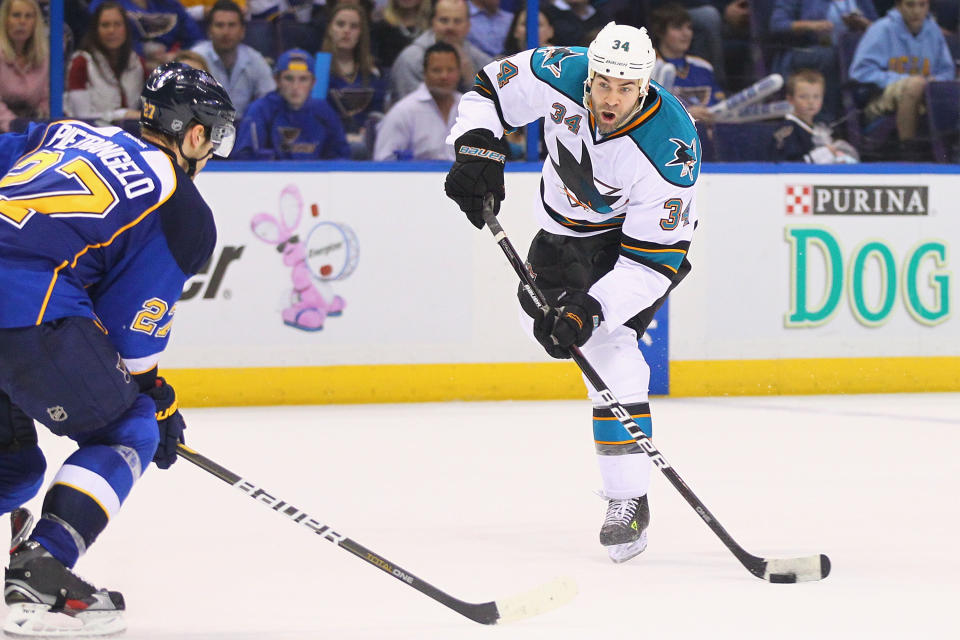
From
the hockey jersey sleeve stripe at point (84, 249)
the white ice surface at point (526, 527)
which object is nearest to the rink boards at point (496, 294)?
the white ice surface at point (526, 527)

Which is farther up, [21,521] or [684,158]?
[684,158]

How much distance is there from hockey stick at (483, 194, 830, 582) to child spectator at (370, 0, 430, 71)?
245 cm

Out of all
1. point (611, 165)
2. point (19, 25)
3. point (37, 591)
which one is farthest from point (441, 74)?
point (37, 591)

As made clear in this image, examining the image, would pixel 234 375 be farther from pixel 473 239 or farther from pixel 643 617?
pixel 643 617

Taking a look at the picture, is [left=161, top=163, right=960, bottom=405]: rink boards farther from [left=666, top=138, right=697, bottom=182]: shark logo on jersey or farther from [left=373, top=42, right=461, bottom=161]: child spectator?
[left=666, top=138, right=697, bottom=182]: shark logo on jersey

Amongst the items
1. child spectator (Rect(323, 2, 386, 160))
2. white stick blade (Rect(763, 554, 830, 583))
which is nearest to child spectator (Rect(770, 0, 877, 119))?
child spectator (Rect(323, 2, 386, 160))

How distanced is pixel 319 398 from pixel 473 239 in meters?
0.85

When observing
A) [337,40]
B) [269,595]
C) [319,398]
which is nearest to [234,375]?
[319,398]

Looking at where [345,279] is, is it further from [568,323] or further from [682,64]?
[568,323]

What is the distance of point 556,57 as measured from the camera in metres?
3.15

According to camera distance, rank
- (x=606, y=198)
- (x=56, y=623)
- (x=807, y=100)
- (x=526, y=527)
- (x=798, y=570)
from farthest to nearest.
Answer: (x=807, y=100)
(x=526, y=527)
(x=606, y=198)
(x=798, y=570)
(x=56, y=623)

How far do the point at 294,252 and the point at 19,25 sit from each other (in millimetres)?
1320

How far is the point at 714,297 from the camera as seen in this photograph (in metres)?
5.42

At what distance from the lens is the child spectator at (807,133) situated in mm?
5562
